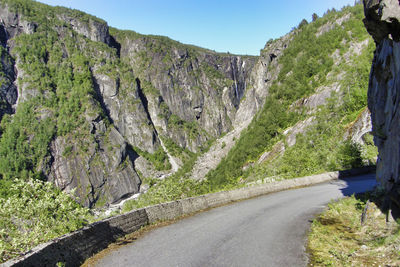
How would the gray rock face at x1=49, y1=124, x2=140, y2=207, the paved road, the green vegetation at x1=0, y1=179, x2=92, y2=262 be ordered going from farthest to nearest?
the gray rock face at x1=49, y1=124, x2=140, y2=207
the green vegetation at x1=0, y1=179, x2=92, y2=262
the paved road

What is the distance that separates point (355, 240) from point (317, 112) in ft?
136

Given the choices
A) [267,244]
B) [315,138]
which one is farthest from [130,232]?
[315,138]

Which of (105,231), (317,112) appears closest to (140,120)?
(317,112)

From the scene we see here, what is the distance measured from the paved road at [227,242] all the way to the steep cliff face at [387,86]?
9.77 ft

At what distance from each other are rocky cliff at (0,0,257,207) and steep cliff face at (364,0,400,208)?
119794 mm

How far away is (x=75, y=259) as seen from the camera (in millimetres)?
7156

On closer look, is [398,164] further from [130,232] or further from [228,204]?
[228,204]

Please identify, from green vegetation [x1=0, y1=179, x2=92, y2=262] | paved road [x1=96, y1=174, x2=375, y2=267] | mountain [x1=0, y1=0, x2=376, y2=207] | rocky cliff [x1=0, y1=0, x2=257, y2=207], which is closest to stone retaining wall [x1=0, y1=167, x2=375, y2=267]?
paved road [x1=96, y1=174, x2=375, y2=267]

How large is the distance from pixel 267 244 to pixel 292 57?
84.0 metres

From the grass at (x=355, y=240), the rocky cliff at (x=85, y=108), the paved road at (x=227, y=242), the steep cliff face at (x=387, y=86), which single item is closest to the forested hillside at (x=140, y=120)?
the rocky cliff at (x=85, y=108)

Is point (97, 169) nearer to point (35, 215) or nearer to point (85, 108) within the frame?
point (85, 108)

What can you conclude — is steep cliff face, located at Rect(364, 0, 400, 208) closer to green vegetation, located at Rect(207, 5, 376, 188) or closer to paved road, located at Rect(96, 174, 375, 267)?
paved road, located at Rect(96, 174, 375, 267)

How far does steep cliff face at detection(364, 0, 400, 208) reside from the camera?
7.15 metres

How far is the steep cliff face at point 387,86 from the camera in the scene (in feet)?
23.5
